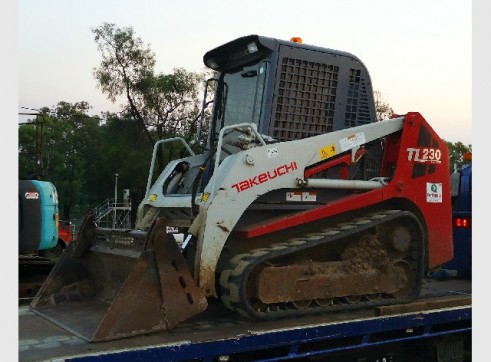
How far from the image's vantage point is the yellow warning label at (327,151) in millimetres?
5773

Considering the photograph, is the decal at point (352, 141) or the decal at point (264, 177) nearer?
the decal at point (264, 177)

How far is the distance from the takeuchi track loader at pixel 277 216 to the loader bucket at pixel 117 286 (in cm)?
1

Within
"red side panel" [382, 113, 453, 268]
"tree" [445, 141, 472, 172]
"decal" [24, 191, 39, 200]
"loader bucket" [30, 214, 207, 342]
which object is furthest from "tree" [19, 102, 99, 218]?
"red side panel" [382, 113, 453, 268]

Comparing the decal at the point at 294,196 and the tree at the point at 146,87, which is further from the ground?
the tree at the point at 146,87

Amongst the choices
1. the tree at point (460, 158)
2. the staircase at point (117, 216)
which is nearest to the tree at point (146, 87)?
the staircase at point (117, 216)

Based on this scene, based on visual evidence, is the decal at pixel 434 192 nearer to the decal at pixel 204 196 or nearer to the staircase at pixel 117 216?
the decal at pixel 204 196

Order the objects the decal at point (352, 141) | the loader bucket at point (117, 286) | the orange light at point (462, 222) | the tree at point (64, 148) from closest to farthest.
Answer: the loader bucket at point (117, 286) < the decal at point (352, 141) < the orange light at point (462, 222) < the tree at point (64, 148)

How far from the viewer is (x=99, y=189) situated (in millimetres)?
48625

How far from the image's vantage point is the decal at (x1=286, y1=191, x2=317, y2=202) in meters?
5.71

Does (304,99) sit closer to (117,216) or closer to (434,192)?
(434,192)

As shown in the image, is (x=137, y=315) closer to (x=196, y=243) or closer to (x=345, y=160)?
(x=196, y=243)

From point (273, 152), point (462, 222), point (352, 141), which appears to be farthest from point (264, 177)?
point (462, 222)

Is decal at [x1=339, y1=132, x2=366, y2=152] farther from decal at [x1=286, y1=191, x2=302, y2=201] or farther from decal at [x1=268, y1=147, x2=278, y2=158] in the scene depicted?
decal at [x1=268, y1=147, x2=278, y2=158]

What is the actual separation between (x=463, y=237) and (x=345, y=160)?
88.8 inches
